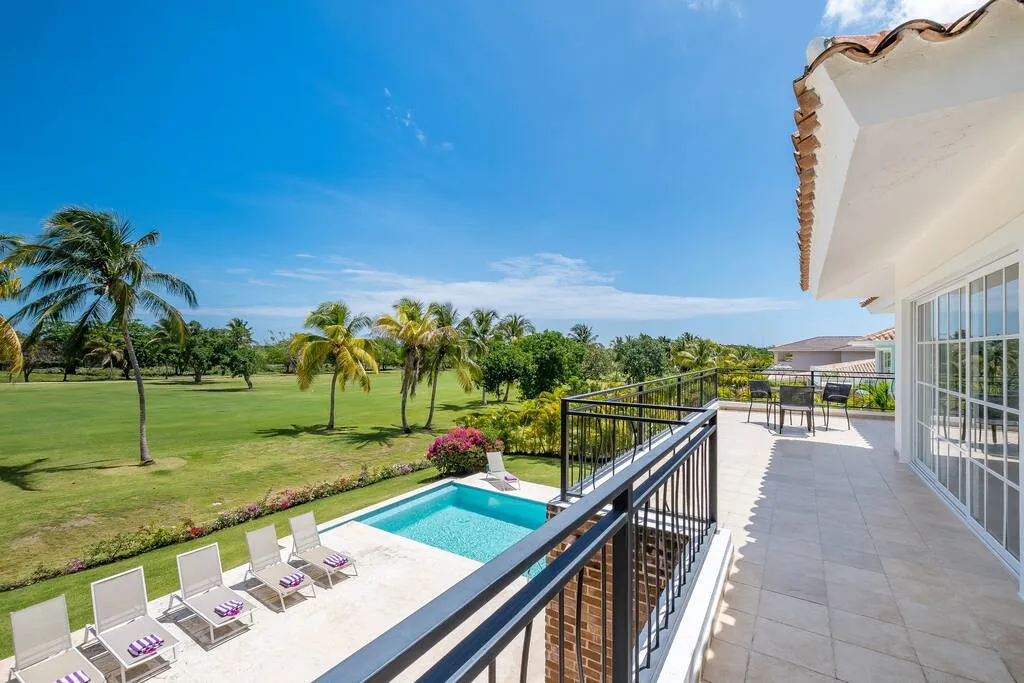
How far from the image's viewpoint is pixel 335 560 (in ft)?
26.4

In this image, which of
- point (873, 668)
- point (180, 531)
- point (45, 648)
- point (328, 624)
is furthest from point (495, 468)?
point (873, 668)

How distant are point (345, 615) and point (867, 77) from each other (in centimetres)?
856

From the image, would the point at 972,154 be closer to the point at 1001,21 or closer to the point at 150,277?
the point at 1001,21

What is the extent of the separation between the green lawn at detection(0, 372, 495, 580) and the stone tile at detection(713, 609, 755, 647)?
45.4ft

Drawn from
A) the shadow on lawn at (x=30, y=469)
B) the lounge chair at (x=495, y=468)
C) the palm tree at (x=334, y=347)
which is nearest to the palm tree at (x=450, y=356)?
the palm tree at (x=334, y=347)

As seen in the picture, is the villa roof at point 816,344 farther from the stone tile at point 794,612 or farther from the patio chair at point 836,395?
the stone tile at point 794,612

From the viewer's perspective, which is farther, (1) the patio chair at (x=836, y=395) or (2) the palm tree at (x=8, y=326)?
(2) the palm tree at (x=8, y=326)

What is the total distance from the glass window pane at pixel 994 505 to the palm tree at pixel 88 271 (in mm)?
23033

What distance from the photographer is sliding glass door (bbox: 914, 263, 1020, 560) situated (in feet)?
11.0

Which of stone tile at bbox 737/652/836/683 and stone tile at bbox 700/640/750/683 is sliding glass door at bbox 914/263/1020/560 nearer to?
stone tile at bbox 737/652/836/683

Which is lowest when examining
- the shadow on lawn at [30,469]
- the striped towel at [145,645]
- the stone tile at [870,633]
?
the shadow on lawn at [30,469]

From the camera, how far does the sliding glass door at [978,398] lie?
3346mm

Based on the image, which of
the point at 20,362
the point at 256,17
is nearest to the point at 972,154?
the point at 20,362

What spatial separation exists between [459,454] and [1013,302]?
41.6 feet
